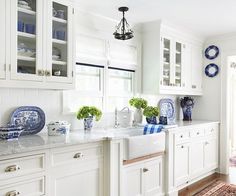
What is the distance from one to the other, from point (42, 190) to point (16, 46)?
3.89 ft

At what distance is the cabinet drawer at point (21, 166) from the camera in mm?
1736

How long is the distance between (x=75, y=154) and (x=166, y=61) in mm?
2224

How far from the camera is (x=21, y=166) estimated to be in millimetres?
1833

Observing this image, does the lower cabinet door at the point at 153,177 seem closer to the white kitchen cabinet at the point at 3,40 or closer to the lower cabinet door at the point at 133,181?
the lower cabinet door at the point at 133,181

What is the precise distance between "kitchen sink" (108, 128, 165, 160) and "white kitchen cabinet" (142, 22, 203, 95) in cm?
90

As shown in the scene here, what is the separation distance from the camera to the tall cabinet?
2.14m

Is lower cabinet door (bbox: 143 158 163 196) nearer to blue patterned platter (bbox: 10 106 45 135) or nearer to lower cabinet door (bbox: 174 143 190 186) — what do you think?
lower cabinet door (bbox: 174 143 190 186)

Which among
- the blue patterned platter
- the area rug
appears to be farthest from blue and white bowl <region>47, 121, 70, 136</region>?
the area rug

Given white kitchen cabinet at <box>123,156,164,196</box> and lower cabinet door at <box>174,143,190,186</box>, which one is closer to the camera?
white kitchen cabinet at <box>123,156,164,196</box>

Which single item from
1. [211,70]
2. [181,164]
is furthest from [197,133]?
[211,70]

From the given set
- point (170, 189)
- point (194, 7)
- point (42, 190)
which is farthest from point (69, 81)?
point (170, 189)

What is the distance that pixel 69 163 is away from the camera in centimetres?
215

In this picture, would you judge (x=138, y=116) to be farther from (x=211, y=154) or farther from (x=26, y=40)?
(x=26, y=40)

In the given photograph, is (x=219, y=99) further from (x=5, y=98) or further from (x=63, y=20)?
(x=5, y=98)
